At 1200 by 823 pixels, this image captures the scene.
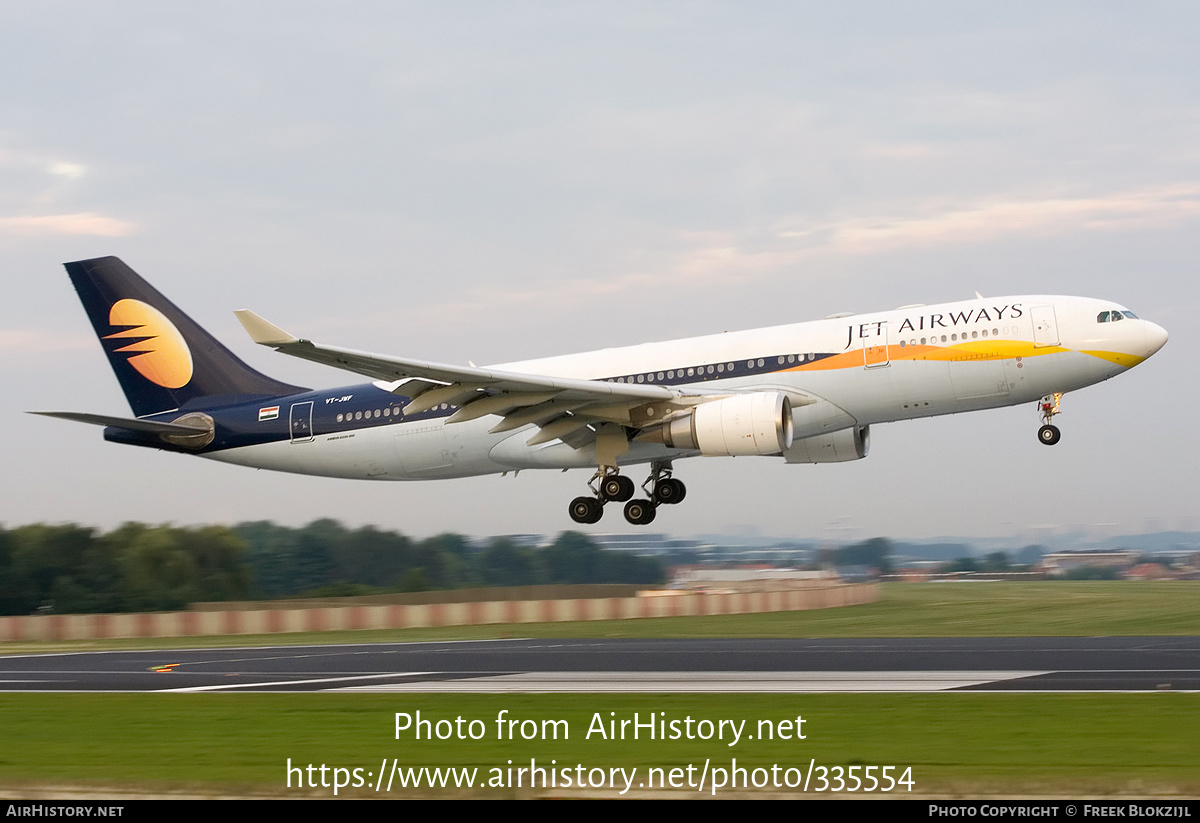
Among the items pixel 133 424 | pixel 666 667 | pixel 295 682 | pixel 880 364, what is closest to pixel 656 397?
pixel 880 364

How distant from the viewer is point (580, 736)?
60.4 ft

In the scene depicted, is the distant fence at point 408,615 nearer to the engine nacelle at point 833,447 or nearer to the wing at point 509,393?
the engine nacelle at point 833,447

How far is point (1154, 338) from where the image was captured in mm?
31469

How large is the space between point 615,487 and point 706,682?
11185 mm

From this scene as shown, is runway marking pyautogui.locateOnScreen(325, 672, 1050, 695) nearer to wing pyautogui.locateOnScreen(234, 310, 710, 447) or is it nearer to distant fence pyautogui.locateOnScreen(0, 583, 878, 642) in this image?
wing pyautogui.locateOnScreen(234, 310, 710, 447)

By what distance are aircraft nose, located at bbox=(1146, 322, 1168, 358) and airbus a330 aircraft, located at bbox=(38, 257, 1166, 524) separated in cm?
4

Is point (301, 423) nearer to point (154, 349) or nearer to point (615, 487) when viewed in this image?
point (154, 349)

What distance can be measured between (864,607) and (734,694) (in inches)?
1177

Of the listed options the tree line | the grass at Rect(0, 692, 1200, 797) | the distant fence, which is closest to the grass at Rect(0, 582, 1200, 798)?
the grass at Rect(0, 692, 1200, 797)

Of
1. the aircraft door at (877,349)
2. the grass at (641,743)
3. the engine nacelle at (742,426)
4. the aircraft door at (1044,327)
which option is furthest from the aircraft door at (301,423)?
the aircraft door at (1044,327)

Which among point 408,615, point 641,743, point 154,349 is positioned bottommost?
point 408,615

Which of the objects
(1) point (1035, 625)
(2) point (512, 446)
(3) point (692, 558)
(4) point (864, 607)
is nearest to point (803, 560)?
(3) point (692, 558)

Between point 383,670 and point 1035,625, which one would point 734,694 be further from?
point 1035,625

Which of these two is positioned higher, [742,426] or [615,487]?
[742,426]
